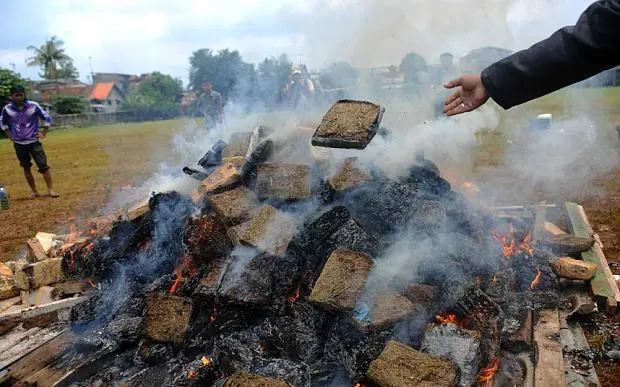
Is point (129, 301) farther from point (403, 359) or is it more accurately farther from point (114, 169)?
point (114, 169)

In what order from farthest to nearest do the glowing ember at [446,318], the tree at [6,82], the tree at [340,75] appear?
the tree at [6,82], the tree at [340,75], the glowing ember at [446,318]

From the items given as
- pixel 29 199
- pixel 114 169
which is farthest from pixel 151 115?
pixel 29 199

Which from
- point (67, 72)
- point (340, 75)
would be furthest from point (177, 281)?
point (67, 72)

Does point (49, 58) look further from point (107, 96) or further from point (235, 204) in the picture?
point (235, 204)

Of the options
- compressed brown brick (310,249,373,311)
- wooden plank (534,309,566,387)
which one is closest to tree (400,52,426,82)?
wooden plank (534,309,566,387)

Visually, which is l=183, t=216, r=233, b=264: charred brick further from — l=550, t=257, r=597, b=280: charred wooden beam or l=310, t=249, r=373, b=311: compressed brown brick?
l=550, t=257, r=597, b=280: charred wooden beam

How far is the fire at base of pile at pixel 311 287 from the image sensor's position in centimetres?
303

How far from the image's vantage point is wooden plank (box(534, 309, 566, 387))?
2.87 metres

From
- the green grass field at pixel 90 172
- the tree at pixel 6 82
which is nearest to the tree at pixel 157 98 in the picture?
the tree at pixel 6 82

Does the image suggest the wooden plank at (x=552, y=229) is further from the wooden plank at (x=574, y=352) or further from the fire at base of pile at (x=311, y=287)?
the wooden plank at (x=574, y=352)

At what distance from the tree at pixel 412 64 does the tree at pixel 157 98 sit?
142 ft

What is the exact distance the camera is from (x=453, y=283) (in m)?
3.33

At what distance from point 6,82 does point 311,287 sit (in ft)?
109

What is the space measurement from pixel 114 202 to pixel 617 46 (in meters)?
8.17
